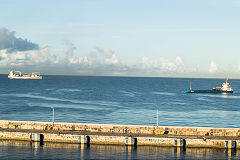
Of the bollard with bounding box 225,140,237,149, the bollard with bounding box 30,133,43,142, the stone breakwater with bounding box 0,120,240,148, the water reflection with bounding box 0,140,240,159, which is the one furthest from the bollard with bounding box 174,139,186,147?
the bollard with bounding box 30,133,43,142

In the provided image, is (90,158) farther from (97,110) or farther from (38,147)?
(97,110)

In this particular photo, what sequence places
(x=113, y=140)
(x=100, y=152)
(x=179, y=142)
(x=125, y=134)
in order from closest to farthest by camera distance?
(x=100, y=152) → (x=179, y=142) → (x=113, y=140) → (x=125, y=134)

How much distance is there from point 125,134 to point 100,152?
27.6ft

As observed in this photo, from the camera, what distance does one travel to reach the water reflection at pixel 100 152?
160 ft

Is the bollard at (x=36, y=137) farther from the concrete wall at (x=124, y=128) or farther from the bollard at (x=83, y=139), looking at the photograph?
the bollard at (x=83, y=139)

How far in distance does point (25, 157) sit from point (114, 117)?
44575 millimetres

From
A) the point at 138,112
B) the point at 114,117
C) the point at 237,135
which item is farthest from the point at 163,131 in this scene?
the point at 138,112

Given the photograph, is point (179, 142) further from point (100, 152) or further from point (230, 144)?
point (100, 152)

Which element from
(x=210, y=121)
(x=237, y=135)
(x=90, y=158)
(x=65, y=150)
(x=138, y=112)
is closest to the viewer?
(x=90, y=158)

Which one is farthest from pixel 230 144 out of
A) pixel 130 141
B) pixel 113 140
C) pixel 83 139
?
pixel 83 139

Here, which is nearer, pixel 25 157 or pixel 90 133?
pixel 25 157

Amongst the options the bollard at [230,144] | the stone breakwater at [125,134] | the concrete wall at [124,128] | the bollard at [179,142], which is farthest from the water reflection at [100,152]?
the concrete wall at [124,128]

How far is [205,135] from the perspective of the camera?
2249 inches

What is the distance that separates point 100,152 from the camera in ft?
167
